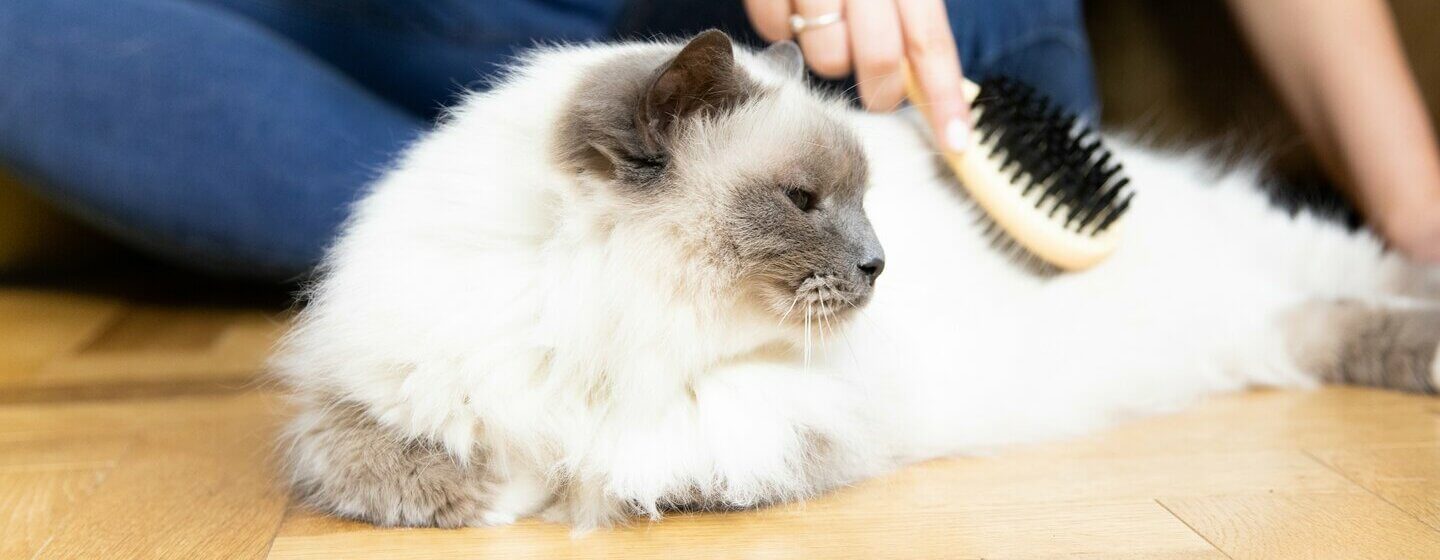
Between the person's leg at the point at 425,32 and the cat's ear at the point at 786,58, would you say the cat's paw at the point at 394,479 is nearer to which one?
the cat's ear at the point at 786,58

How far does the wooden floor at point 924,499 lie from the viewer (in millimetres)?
867

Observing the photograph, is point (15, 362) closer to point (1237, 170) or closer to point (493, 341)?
point (493, 341)

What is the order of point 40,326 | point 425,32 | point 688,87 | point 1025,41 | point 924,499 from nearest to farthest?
point 688,87
point 924,499
point 1025,41
point 425,32
point 40,326

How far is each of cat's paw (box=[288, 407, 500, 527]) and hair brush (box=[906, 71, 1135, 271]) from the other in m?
0.64

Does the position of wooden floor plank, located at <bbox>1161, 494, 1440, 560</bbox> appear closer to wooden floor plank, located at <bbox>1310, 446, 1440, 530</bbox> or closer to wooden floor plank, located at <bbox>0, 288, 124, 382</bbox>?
wooden floor plank, located at <bbox>1310, 446, 1440, 530</bbox>

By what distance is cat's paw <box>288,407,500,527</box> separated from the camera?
0.90 metres

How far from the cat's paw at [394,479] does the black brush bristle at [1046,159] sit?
68 cm

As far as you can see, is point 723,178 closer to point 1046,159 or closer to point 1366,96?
point 1046,159

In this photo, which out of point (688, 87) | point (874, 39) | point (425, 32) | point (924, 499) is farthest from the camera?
point (425, 32)

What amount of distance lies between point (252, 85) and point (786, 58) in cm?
95

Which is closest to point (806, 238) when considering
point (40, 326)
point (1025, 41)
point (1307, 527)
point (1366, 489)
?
point (1307, 527)

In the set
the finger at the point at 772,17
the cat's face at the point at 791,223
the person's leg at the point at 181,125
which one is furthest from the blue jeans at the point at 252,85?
the cat's face at the point at 791,223

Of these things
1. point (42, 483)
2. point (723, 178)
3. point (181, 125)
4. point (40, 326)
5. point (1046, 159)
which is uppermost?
point (1046, 159)

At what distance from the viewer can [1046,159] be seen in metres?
1.21
